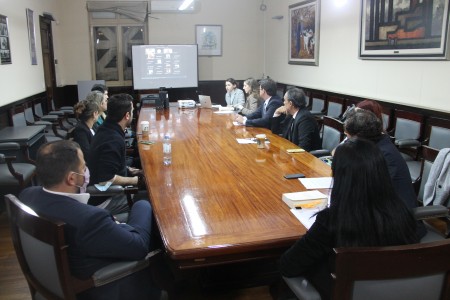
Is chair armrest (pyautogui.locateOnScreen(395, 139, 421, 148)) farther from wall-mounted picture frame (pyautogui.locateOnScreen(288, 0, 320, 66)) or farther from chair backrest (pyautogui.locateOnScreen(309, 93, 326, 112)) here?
wall-mounted picture frame (pyautogui.locateOnScreen(288, 0, 320, 66))

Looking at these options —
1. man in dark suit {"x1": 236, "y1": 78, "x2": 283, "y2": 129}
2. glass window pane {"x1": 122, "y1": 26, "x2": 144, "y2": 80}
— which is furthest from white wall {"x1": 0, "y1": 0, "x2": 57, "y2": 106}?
man in dark suit {"x1": 236, "y1": 78, "x2": 283, "y2": 129}

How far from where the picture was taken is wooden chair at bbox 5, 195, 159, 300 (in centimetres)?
140

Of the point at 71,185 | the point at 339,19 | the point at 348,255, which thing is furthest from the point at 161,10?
the point at 348,255

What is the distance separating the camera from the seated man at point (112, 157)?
2.60 metres

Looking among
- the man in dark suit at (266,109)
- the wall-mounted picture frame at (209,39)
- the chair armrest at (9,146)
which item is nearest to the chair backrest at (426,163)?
the man in dark suit at (266,109)

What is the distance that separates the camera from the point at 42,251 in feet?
4.82

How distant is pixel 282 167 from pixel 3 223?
267cm

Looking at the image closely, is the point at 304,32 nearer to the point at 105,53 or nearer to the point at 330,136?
the point at 330,136

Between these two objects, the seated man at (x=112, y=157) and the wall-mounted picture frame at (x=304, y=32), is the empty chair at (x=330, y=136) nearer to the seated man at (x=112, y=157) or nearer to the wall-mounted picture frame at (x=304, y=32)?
the seated man at (x=112, y=157)

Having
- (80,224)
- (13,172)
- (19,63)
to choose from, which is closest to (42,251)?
(80,224)

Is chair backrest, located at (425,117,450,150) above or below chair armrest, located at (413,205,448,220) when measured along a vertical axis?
above

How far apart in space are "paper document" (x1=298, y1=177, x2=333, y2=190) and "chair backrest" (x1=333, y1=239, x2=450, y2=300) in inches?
43.5

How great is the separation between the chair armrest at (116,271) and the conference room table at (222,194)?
14 cm

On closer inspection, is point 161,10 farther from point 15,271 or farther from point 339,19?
point 15,271
